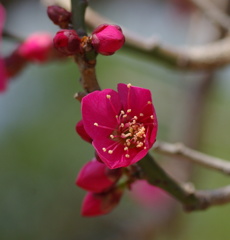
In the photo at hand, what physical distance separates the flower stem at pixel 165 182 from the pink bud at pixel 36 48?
0.90 metres

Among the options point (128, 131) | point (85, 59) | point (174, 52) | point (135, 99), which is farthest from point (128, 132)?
point (174, 52)

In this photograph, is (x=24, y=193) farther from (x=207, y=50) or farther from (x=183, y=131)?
(x=207, y=50)

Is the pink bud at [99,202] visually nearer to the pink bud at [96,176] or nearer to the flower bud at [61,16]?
the pink bud at [96,176]

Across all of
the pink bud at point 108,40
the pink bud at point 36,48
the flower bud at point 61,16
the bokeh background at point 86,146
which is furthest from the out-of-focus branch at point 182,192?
the bokeh background at point 86,146

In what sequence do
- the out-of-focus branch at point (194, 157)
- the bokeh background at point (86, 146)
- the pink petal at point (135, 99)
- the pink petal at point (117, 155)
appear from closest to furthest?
the pink petal at point (117, 155), the pink petal at point (135, 99), the out-of-focus branch at point (194, 157), the bokeh background at point (86, 146)

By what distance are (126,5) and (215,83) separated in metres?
1.41

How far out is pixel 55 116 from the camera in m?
4.87

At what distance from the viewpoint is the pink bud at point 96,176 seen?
1.24 meters

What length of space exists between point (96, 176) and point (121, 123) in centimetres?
14

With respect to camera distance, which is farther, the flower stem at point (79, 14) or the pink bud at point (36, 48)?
the pink bud at point (36, 48)

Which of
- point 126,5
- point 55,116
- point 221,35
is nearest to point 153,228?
point 221,35

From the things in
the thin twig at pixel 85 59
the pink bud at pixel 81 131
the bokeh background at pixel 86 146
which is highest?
the thin twig at pixel 85 59

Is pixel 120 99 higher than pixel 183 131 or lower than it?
higher

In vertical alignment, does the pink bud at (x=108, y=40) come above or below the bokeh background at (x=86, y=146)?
above
